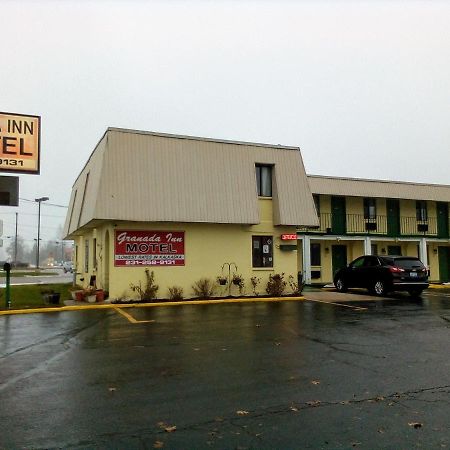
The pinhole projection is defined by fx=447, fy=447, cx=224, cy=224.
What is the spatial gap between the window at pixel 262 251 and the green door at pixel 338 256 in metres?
9.68

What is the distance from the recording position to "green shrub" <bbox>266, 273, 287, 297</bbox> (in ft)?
62.4

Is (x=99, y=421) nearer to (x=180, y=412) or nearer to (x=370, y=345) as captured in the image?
(x=180, y=412)

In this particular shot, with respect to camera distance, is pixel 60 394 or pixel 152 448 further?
pixel 60 394

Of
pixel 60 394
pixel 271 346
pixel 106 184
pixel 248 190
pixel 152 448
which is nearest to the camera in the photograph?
pixel 152 448

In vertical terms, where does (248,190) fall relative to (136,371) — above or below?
above

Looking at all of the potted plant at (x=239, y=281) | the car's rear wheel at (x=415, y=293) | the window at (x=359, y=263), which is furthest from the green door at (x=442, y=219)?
the potted plant at (x=239, y=281)

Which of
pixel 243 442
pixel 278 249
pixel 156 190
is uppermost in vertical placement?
pixel 156 190

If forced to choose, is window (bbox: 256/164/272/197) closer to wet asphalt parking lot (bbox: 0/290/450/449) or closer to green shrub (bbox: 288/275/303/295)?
green shrub (bbox: 288/275/303/295)

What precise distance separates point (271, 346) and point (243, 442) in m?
4.38

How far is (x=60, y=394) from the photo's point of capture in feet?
18.1

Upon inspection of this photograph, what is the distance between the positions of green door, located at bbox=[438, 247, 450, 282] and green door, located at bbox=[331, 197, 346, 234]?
8.54 metres

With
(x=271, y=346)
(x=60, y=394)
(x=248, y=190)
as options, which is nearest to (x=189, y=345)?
(x=271, y=346)

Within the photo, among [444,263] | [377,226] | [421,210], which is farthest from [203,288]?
[444,263]

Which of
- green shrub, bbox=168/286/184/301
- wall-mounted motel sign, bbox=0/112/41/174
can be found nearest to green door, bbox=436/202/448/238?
green shrub, bbox=168/286/184/301
